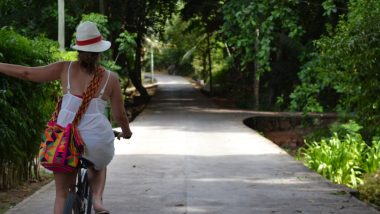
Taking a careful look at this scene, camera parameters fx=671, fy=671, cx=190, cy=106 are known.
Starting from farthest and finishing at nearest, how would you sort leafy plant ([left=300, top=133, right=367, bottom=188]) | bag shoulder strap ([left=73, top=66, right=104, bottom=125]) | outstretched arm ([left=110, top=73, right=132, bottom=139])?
leafy plant ([left=300, top=133, right=367, bottom=188]), outstretched arm ([left=110, top=73, right=132, bottom=139]), bag shoulder strap ([left=73, top=66, right=104, bottom=125])

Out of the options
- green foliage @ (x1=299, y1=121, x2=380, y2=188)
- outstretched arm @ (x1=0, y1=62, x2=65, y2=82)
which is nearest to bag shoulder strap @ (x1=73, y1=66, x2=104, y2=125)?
outstretched arm @ (x1=0, y1=62, x2=65, y2=82)

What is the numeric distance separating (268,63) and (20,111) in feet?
39.3

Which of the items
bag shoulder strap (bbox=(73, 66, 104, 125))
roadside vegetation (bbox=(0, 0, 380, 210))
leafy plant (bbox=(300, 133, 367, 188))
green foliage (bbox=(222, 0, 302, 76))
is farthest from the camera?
green foliage (bbox=(222, 0, 302, 76))

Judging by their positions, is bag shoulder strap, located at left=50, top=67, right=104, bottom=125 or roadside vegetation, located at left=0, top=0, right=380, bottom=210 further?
roadside vegetation, located at left=0, top=0, right=380, bottom=210

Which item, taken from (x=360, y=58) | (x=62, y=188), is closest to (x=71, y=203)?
(x=62, y=188)

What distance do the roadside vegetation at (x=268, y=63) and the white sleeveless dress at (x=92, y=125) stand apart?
3374mm


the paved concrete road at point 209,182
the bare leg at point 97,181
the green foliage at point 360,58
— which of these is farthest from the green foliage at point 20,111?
the green foliage at point 360,58

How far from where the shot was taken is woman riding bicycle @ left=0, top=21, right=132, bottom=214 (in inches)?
189

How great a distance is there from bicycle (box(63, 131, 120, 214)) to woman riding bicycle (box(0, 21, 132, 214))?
58mm

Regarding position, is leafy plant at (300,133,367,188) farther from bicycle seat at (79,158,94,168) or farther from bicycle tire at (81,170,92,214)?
bicycle seat at (79,158,94,168)

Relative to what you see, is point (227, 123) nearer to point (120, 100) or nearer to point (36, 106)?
point (36, 106)

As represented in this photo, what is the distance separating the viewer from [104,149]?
191 inches

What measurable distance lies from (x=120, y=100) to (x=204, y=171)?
19.6 feet

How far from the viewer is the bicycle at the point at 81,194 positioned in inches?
191
